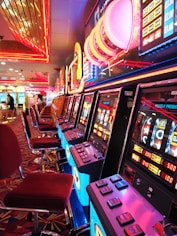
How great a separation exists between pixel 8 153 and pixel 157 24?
3.99 ft

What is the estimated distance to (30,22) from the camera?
192 inches

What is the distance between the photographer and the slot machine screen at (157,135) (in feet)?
2.87

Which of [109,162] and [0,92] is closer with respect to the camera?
[109,162]

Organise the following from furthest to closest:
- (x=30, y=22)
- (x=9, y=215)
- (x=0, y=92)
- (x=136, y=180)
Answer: (x=0, y=92) < (x=30, y=22) < (x=9, y=215) < (x=136, y=180)

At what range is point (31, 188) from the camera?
5.12 feet

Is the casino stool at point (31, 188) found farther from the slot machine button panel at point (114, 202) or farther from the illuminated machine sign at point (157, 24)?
the illuminated machine sign at point (157, 24)

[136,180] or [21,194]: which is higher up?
[136,180]

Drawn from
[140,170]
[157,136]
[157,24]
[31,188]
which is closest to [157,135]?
[157,136]

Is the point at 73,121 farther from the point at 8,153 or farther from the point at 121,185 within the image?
the point at 121,185

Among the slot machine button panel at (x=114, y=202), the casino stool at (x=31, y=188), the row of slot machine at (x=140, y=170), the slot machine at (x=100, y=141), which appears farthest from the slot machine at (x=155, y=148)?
the casino stool at (x=31, y=188)

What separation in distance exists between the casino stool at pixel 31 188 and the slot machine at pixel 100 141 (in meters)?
0.18

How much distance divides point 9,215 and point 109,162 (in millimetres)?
1460

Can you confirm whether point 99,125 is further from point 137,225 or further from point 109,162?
point 137,225

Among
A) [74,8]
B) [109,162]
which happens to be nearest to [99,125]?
[109,162]
